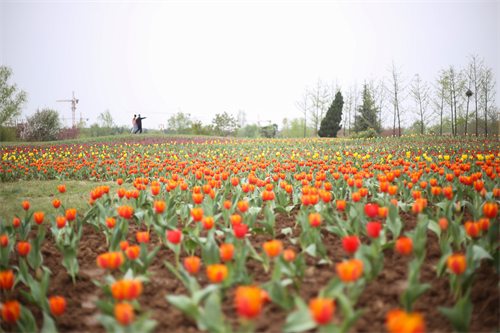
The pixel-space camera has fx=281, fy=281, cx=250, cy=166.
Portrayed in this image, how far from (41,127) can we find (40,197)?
2769 centimetres

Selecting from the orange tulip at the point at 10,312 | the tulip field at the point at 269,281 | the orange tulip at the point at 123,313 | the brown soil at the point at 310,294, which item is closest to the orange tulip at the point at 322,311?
the tulip field at the point at 269,281

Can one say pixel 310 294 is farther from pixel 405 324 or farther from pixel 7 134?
pixel 7 134

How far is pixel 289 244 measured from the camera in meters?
2.90

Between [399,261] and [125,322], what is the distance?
214cm

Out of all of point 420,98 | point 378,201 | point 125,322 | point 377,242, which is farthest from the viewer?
point 420,98

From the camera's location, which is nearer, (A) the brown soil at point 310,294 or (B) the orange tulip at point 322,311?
(B) the orange tulip at point 322,311

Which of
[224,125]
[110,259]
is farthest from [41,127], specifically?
[110,259]

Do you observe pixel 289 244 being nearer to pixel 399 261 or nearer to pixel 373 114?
pixel 399 261

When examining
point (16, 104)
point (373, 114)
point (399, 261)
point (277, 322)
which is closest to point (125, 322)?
point (277, 322)

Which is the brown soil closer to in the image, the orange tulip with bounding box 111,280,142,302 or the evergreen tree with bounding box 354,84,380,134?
the orange tulip with bounding box 111,280,142,302

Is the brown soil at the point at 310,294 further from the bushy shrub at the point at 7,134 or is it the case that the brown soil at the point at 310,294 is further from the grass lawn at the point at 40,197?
the bushy shrub at the point at 7,134

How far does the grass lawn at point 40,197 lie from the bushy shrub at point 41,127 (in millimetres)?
25188

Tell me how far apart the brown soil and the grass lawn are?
2301 mm

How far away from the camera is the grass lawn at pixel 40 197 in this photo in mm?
4848
